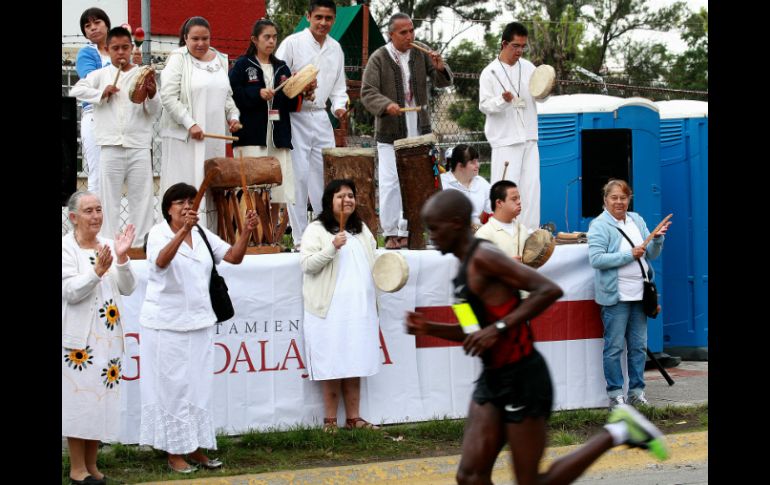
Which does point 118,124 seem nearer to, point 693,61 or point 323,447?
point 323,447

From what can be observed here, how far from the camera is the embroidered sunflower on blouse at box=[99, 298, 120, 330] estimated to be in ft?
24.4

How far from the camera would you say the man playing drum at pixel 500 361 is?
5.52m

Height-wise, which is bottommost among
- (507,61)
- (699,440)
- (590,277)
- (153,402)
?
(699,440)

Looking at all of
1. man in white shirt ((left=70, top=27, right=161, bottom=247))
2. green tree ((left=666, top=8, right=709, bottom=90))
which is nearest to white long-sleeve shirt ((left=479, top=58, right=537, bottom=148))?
man in white shirt ((left=70, top=27, right=161, bottom=247))

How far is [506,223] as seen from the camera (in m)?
9.52

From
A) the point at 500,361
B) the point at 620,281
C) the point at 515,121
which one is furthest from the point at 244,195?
the point at 500,361

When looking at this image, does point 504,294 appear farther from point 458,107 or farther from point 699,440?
point 458,107

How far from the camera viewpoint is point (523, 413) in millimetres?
5531

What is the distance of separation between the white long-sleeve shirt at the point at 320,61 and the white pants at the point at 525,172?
161 cm

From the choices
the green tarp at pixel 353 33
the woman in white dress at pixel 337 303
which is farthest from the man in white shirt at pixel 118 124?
the green tarp at pixel 353 33

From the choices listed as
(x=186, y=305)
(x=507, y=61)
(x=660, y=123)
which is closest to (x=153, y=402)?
(x=186, y=305)

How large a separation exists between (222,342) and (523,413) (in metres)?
3.95

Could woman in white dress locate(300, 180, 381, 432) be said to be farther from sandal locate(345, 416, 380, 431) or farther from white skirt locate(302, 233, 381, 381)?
sandal locate(345, 416, 380, 431)

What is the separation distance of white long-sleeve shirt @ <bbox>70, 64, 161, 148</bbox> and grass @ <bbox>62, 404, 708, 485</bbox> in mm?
2664
